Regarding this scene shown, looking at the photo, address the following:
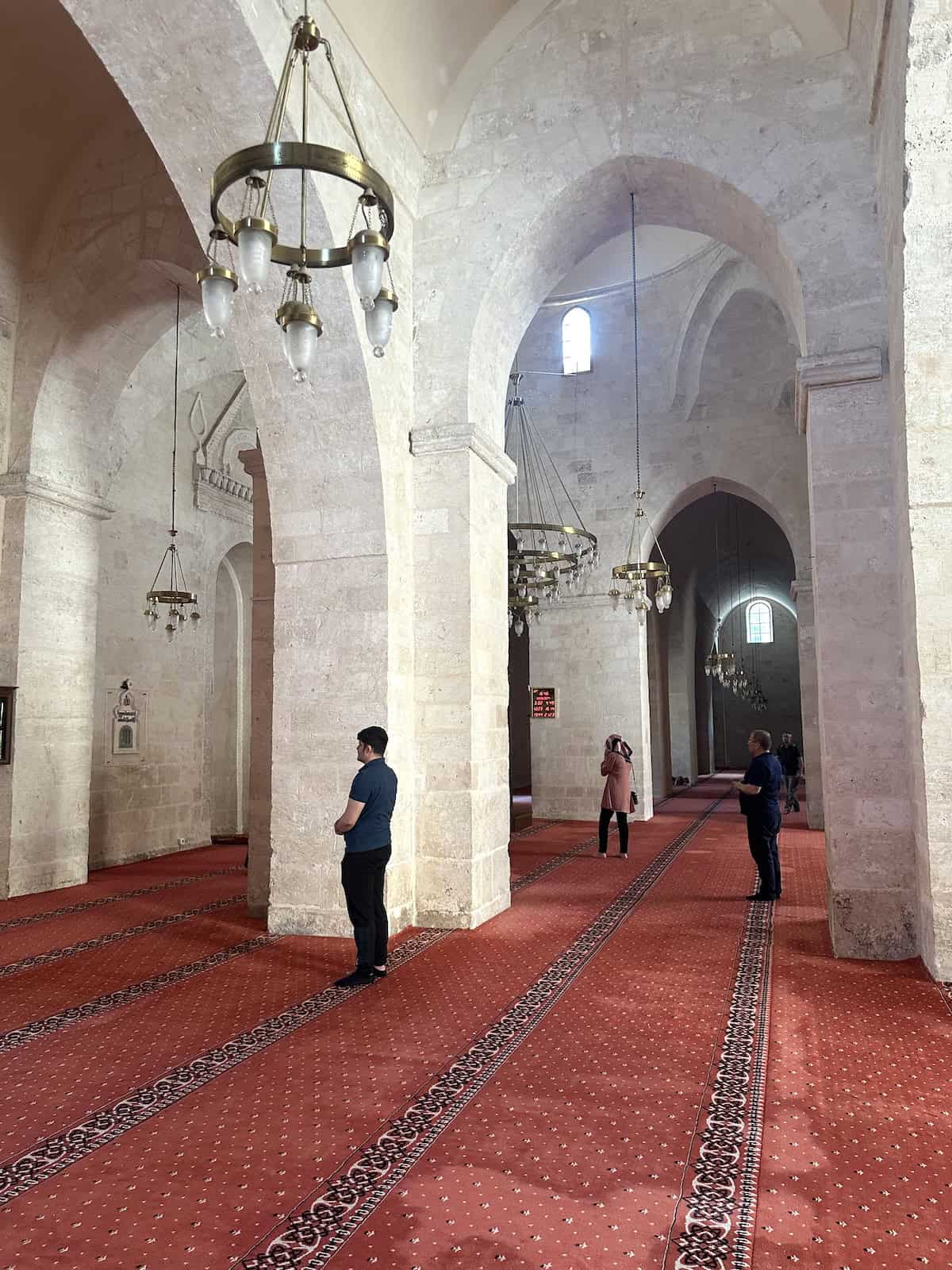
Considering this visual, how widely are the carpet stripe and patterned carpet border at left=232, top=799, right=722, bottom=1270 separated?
2.95ft

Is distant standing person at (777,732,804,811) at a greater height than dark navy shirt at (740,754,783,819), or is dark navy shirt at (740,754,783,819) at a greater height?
dark navy shirt at (740,754,783,819)

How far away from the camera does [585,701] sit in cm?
1401

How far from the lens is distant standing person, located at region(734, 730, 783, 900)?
24.0 ft

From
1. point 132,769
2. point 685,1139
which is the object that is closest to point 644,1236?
point 685,1139

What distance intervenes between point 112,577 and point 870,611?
8.58 meters

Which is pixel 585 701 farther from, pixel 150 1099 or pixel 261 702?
pixel 150 1099

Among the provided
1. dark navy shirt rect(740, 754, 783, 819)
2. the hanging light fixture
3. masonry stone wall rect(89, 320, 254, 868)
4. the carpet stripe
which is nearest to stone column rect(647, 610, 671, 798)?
masonry stone wall rect(89, 320, 254, 868)

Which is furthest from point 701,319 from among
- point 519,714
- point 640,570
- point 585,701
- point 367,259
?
point 519,714

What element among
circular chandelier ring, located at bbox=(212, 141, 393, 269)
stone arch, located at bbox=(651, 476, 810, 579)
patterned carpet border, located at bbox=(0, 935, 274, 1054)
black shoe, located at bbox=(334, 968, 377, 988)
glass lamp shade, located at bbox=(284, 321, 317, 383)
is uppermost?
stone arch, located at bbox=(651, 476, 810, 579)

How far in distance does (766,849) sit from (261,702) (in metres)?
4.32

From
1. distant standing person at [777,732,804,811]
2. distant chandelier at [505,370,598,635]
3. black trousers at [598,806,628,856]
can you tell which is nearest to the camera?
black trousers at [598,806,628,856]

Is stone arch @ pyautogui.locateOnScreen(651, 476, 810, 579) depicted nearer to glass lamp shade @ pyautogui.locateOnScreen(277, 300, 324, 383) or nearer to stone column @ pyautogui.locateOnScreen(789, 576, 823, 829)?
stone column @ pyautogui.locateOnScreen(789, 576, 823, 829)

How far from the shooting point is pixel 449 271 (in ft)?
23.9

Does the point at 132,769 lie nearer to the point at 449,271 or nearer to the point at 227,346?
the point at 227,346
